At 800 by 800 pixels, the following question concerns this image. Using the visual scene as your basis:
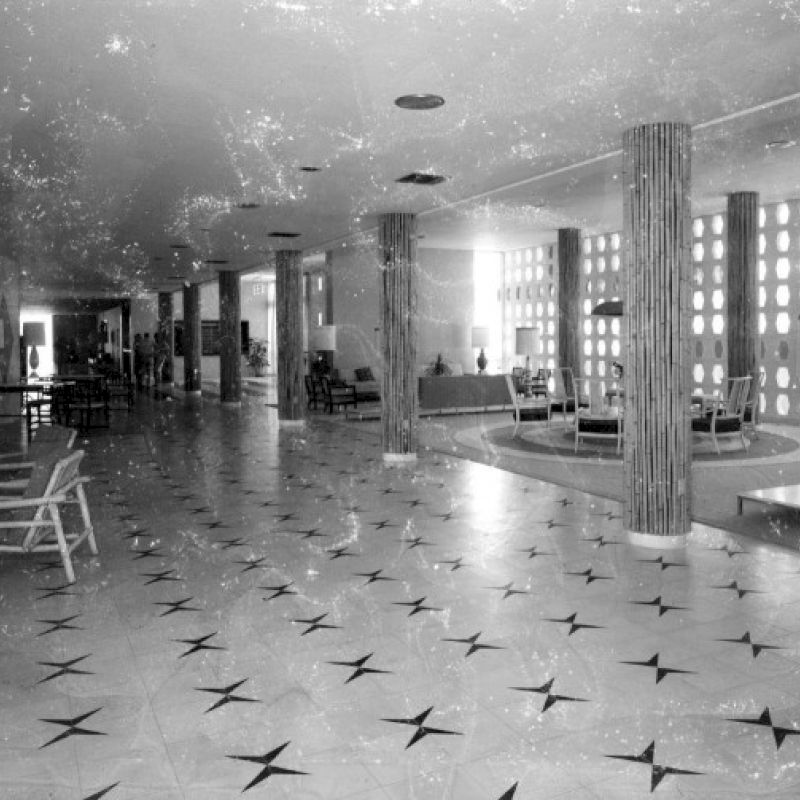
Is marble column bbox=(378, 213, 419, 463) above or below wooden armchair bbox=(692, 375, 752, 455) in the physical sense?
above

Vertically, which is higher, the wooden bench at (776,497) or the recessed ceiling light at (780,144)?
the recessed ceiling light at (780,144)

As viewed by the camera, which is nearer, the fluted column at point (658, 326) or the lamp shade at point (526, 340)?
the fluted column at point (658, 326)

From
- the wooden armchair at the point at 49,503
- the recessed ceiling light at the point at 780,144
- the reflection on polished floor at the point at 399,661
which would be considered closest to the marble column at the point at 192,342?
the reflection on polished floor at the point at 399,661

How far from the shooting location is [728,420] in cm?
1061

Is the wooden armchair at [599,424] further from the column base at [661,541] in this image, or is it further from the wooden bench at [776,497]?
the column base at [661,541]

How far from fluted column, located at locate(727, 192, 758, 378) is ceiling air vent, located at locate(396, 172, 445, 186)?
599 cm

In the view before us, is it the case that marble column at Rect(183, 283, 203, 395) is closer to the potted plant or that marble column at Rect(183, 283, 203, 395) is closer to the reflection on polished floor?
the potted plant

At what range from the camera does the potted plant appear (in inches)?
1179

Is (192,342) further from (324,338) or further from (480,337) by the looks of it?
(480,337)

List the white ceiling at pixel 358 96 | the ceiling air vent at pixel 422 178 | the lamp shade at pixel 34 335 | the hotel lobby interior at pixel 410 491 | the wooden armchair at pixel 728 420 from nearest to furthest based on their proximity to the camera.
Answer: the hotel lobby interior at pixel 410 491
the white ceiling at pixel 358 96
the ceiling air vent at pixel 422 178
the wooden armchair at pixel 728 420
the lamp shade at pixel 34 335

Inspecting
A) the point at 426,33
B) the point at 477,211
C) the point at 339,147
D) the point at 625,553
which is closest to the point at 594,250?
the point at 477,211

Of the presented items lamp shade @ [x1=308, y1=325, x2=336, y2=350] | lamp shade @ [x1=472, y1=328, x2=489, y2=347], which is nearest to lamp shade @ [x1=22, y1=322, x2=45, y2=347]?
lamp shade @ [x1=308, y1=325, x2=336, y2=350]

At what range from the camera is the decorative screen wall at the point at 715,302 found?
45.1 feet

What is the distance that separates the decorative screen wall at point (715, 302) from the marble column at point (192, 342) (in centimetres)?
973
